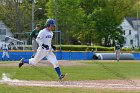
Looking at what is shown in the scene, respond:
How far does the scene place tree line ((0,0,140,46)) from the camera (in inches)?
2955

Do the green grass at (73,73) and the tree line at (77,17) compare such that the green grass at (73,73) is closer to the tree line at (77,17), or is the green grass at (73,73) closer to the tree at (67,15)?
the tree line at (77,17)

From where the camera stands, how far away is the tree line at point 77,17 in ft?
246

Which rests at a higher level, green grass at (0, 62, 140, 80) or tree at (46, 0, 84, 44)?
tree at (46, 0, 84, 44)

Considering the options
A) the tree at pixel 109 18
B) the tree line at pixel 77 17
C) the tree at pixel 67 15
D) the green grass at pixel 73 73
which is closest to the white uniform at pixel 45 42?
the green grass at pixel 73 73

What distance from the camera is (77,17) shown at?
7725 centimetres

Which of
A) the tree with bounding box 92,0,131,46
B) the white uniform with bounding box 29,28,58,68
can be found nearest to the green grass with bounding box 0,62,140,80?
the white uniform with bounding box 29,28,58,68

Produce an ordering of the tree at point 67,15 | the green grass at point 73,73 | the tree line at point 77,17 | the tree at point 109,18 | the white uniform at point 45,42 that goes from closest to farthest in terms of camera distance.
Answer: the white uniform at point 45,42, the green grass at point 73,73, the tree at point 67,15, the tree line at point 77,17, the tree at point 109,18

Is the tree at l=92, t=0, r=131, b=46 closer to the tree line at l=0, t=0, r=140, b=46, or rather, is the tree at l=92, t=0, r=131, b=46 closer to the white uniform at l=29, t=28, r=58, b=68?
the tree line at l=0, t=0, r=140, b=46

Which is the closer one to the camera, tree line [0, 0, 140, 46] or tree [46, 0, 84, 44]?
tree [46, 0, 84, 44]

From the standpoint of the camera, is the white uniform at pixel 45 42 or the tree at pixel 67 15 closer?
the white uniform at pixel 45 42

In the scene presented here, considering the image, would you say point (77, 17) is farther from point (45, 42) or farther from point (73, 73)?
point (45, 42)

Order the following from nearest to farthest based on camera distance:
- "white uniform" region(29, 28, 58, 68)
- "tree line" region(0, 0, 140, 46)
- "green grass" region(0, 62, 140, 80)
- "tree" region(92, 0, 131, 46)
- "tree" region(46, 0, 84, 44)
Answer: "white uniform" region(29, 28, 58, 68) < "green grass" region(0, 62, 140, 80) < "tree" region(46, 0, 84, 44) < "tree line" region(0, 0, 140, 46) < "tree" region(92, 0, 131, 46)

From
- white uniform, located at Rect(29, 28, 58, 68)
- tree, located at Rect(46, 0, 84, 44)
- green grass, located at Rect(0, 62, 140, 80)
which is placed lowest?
green grass, located at Rect(0, 62, 140, 80)

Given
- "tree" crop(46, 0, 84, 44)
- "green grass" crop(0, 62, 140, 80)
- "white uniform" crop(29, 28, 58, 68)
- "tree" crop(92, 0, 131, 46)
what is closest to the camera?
"white uniform" crop(29, 28, 58, 68)
